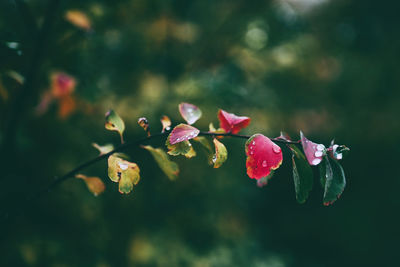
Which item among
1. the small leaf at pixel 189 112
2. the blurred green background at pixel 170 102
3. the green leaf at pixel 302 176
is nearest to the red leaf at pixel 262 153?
the green leaf at pixel 302 176

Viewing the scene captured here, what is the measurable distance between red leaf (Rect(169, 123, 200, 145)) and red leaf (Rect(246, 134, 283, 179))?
3.7 inches

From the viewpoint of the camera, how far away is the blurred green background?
107cm

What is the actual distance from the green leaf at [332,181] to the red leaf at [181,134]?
218 mm

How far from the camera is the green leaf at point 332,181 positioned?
1.51 feet

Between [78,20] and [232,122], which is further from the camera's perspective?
[78,20]

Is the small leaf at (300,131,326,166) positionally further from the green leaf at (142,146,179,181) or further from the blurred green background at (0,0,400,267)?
the blurred green background at (0,0,400,267)

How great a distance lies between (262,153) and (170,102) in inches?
56.8

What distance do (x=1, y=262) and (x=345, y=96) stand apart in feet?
10.6

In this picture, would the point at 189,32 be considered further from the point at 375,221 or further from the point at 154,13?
the point at 375,221

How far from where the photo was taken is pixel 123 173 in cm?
53

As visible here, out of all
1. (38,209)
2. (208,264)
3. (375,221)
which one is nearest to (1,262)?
(38,209)

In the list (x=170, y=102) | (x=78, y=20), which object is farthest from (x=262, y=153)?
(x=170, y=102)

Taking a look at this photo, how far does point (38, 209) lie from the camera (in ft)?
5.01

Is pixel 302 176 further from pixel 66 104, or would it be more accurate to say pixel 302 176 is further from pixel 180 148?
pixel 66 104
